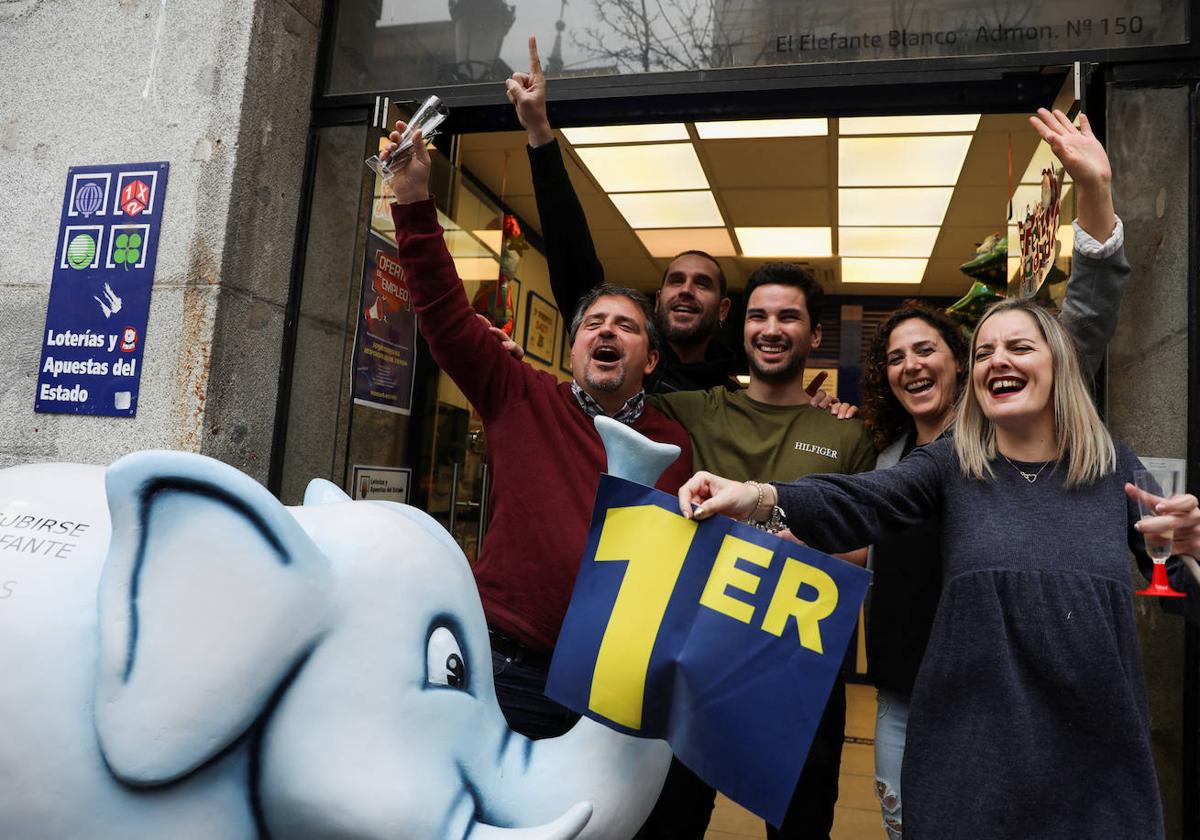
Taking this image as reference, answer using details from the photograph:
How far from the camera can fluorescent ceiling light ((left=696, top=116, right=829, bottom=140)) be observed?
5027 millimetres

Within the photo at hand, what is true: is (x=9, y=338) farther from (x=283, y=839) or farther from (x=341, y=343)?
(x=283, y=839)

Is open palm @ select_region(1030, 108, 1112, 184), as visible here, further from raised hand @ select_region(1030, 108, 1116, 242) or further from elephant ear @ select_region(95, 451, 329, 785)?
elephant ear @ select_region(95, 451, 329, 785)

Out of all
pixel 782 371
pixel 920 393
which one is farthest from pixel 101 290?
pixel 920 393

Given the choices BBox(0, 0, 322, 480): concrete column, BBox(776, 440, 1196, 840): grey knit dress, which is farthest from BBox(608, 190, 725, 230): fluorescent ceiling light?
BBox(776, 440, 1196, 840): grey knit dress

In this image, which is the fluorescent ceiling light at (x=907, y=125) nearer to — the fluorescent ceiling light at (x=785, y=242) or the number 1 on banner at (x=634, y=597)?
the fluorescent ceiling light at (x=785, y=242)

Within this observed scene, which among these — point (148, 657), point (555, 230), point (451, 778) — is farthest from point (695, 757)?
point (555, 230)

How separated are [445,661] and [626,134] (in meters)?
4.39

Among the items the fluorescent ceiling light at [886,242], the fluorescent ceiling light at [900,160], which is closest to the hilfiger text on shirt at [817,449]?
the fluorescent ceiling light at [900,160]

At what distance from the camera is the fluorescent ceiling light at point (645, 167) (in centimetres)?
552

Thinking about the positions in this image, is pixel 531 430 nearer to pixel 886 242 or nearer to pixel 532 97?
pixel 532 97

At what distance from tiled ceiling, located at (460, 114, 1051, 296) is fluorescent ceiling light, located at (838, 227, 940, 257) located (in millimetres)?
15

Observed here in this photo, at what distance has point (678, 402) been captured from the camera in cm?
264

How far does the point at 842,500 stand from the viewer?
1779 millimetres

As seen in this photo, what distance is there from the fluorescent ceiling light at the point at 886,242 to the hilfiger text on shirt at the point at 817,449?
4858 mm
